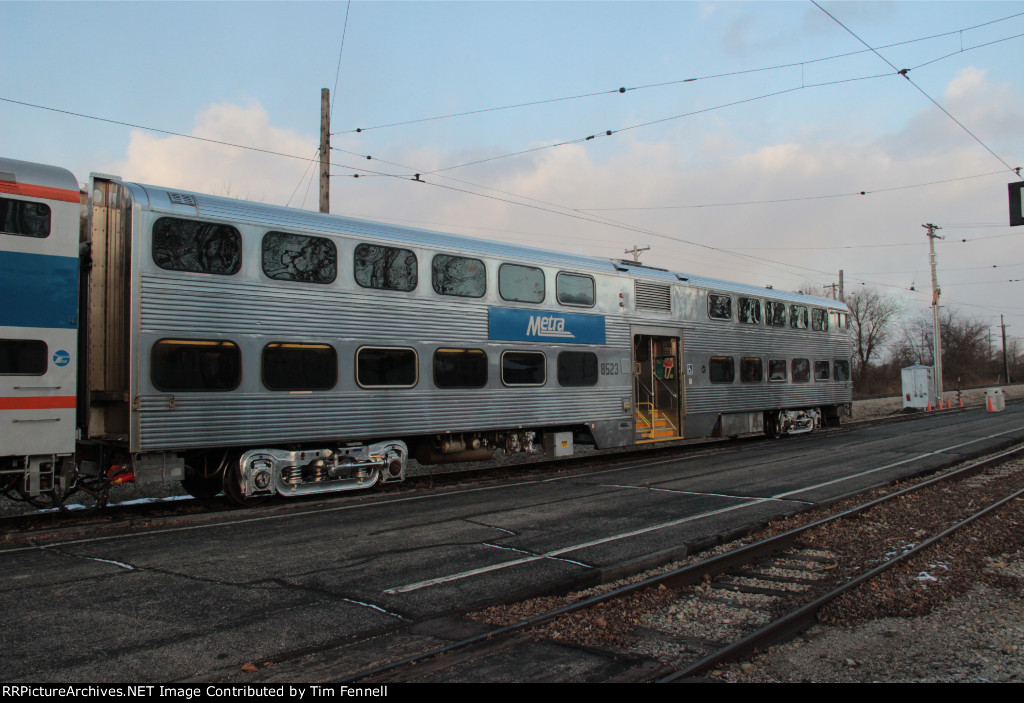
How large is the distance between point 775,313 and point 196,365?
15967 mm

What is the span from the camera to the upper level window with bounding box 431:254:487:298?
1185 centimetres

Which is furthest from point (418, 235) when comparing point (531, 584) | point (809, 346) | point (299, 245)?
point (809, 346)

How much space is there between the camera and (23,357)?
26.5 ft

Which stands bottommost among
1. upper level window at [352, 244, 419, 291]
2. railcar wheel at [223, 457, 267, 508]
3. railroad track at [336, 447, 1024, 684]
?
railroad track at [336, 447, 1024, 684]

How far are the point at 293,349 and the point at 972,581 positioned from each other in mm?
8523

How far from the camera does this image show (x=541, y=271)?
1352cm

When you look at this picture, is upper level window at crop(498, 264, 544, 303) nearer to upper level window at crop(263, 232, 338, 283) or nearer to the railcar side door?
upper level window at crop(263, 232, 338, 283)

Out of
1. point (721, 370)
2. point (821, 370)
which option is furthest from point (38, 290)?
point (821, 370)

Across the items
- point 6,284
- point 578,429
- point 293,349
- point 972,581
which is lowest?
point 972,581

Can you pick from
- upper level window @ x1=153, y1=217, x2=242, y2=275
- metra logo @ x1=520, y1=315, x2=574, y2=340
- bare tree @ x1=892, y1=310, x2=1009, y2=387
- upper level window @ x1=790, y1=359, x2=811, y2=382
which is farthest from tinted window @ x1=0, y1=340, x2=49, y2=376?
bare tree @ x1=892, y1=310, x2=1009, y2=387

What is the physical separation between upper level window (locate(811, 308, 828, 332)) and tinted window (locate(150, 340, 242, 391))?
18046mm

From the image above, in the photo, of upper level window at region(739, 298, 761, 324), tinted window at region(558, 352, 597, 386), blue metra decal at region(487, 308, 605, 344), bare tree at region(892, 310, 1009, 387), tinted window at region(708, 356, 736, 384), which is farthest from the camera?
bare tree at region(892, 310, 1009, 387)

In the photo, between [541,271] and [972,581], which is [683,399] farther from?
[972,581]

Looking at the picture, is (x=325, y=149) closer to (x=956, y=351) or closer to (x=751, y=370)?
(x=751, y=370)
